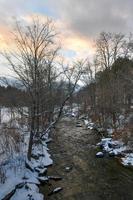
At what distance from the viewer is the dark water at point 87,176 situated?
10.5m

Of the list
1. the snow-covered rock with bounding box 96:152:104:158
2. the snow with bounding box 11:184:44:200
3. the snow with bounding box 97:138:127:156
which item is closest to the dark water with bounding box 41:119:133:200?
the snow-covered rock with bounding box 96:152:104:158

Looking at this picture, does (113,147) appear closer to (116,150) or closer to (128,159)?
(116,150)

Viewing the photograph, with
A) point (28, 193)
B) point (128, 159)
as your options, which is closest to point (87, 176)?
point (128, 159)

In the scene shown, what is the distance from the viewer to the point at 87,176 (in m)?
12.8

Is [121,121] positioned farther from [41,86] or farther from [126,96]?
[41,86]

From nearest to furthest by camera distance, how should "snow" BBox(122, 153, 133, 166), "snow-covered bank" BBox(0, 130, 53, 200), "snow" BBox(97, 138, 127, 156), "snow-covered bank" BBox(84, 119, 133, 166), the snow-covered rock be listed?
"snow-covered bank" BBox(0, 130, 53, 200) < "snow" BBox(122, 153, 133, 166) < "snow-covered bank" BBox(84, 119, 133, 166) < the snow-covered rock < "snow" BBox(97, 138, 127, 156)

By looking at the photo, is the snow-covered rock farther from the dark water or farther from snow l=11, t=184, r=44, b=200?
snow l=11, t=184, r=44, b=200

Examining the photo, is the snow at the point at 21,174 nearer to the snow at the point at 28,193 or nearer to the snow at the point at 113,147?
the snow at the point at 28,193

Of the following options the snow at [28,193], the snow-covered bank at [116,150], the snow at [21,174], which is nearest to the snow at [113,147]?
the snow-covered bank at [116,150]

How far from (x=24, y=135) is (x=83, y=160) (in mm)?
4525

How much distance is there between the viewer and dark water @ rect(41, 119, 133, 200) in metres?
10.5

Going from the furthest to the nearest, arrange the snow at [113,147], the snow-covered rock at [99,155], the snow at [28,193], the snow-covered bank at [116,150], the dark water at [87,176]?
1. the snow at [113,147]
2. the snow-covered rock at [99,155]
3. the snow-covered bank at [116,150]
4. the dark water at [87,176]
5. the snow at [28,193]

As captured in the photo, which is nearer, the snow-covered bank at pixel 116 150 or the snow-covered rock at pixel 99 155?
the snow-covered bank at pixel 116 150

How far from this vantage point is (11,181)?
33.4 feet
